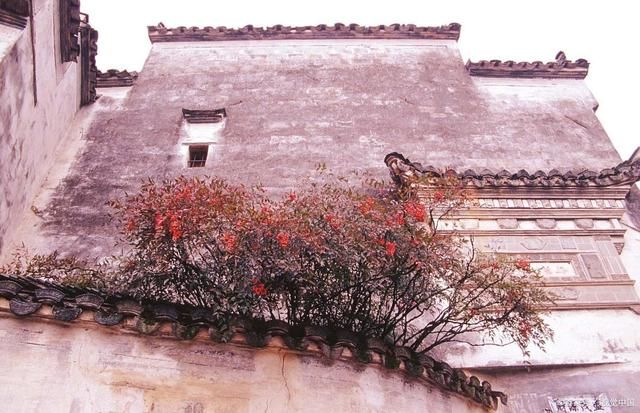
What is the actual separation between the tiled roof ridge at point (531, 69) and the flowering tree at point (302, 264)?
7056mm

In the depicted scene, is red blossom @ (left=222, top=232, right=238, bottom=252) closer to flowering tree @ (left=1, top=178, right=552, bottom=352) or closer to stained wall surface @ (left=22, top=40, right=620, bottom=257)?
flowering tree @ (left=1, top=178, right=552, bottom=352)

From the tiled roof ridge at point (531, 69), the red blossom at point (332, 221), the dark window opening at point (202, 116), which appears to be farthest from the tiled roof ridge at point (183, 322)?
the tiled roof ridge at point (531, 69)

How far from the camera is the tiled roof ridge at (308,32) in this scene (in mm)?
12969

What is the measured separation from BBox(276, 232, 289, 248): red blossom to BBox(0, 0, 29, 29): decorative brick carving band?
5169 millimetres

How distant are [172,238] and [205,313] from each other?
714 mm

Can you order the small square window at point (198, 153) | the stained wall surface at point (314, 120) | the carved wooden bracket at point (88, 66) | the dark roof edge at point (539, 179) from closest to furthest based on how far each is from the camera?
the dark roof edge at point (539, 179), the stained wall surface at point (314, 120), the small square window at point (198, 153), the carved wooden bracket at point (88, 66)

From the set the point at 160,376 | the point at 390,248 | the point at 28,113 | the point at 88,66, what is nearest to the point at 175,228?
the point at 160,376

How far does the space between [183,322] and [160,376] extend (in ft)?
1.56

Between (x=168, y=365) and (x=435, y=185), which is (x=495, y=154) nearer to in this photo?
(x=435, y=185)

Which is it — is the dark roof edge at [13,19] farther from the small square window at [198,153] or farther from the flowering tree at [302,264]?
the flowering tree at [302,264]

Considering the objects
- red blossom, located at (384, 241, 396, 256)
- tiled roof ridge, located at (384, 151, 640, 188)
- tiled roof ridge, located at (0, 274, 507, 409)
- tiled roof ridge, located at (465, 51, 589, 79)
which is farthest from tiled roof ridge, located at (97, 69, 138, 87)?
red blossom, located at (384, 241, 396, 256)

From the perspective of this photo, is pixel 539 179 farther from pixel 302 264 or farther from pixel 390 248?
pixel 302 264

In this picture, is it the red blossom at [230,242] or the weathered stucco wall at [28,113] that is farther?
the weathered stucco wall at [28,113]

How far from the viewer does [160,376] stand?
4.96 metres
